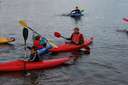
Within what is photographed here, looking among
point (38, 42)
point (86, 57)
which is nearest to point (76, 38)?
point (86, 57)

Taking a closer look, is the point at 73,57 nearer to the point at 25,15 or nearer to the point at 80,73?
the point at 80,73

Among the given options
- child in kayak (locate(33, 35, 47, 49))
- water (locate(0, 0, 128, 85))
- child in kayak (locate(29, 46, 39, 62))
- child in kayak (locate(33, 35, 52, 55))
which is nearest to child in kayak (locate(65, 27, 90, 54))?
water (locate(0, 0, 128, 85))

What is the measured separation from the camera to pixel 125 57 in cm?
2288

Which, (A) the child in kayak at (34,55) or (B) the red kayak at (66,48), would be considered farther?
(B) the red kayak at (66,48)

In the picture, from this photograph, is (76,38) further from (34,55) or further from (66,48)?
(34,55)

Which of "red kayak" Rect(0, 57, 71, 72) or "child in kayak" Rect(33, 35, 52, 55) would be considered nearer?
"red kayak" Rect(0, 57, 71, 72)

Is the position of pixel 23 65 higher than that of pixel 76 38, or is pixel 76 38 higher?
pixel 76 38

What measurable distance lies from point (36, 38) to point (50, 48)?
132 cm

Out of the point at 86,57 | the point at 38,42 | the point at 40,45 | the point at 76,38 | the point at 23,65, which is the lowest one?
the point at 86,57

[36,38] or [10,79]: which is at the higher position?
[36,38]

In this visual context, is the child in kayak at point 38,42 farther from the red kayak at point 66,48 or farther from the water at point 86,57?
the water at point 86,57

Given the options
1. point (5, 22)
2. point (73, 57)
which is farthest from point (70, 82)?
point (5, 22)

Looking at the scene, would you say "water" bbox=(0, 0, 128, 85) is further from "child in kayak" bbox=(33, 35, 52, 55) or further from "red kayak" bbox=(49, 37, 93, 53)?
"child in kayak" bbox=(33, 35, 52, 55)

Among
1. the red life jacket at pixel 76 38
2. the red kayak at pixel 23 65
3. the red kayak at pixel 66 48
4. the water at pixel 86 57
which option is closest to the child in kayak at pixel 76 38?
the red life jacket at pixel 76 38
